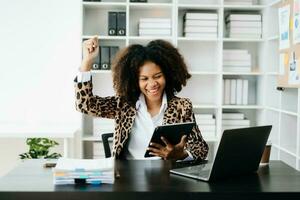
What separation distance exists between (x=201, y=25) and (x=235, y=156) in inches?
99.2

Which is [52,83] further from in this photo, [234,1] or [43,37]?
[234,1]

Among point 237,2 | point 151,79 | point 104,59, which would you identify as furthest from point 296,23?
point 104,59

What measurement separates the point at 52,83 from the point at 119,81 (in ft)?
6.17

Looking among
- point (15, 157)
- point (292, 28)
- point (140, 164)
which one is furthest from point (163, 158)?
point (15, 157)

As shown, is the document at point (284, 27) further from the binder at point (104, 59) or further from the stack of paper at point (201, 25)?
the binder at point (104, 59)

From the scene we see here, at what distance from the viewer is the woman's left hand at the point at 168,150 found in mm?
1884

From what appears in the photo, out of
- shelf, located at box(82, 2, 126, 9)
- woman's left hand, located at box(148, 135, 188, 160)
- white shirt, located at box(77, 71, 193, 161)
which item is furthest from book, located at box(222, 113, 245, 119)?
woman's left hand, located at box(148, 135, 188, 160)

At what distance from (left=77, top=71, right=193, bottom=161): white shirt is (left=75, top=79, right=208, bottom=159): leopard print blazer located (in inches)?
1.3

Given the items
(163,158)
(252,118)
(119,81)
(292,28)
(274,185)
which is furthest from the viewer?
(252,118)

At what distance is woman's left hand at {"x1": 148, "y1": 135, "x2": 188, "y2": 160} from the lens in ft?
6.18

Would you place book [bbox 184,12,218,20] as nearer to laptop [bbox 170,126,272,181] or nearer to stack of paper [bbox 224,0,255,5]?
stack of paper [bbox 224,0,255,5]

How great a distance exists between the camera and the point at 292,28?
3.17 meters

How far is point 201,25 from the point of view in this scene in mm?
3873

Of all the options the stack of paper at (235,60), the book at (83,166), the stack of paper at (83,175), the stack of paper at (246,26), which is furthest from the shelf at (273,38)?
the stack of paper at (83,175)
